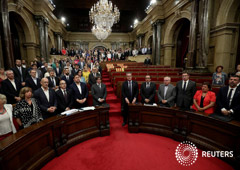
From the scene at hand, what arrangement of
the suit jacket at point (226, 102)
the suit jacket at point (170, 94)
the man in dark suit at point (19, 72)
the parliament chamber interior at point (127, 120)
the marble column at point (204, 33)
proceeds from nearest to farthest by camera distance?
the parliament chamber interior at point (127, 120), the suit jacket at point (226, 102), the suit jacket at point (170, 94), the man in dark suit at point (19, 72), the marble column at point (204, 33)

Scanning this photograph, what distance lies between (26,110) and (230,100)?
11.2ft

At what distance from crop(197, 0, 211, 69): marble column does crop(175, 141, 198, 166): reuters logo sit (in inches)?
180

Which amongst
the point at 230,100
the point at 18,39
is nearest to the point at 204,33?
the point at 230,100

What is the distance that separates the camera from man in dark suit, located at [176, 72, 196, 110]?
292cm

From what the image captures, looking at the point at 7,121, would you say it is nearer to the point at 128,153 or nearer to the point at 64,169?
the point at 64,169

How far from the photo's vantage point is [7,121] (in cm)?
196

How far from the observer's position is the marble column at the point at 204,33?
562cm

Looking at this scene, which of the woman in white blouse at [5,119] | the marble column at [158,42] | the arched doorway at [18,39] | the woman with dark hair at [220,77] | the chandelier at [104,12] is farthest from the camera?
the marble column at [158,42]

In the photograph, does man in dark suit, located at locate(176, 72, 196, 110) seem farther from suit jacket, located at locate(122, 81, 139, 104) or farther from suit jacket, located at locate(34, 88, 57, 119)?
suit jacket, located at locate(34, 88, 57, 119)

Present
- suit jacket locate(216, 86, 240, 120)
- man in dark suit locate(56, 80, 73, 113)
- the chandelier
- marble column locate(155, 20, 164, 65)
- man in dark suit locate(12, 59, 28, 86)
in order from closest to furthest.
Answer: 1. suit jacket locate(216, 86, 240, 120)
2. man in dark suit locate(56, 80, 73, 113)
3. man in dark suit locate(12, 59, 28, 86)
4. the chandelier
5. marble column locate(155, 20, 164, 65)

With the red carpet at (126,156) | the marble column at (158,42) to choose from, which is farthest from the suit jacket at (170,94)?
the marble column at (158,42)

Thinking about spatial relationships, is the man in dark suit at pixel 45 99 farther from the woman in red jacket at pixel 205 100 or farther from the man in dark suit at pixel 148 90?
the woman in red jacket at pixel 205 100

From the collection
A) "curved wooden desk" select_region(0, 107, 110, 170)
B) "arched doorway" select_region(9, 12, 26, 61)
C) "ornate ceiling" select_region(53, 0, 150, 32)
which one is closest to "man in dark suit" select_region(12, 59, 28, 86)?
"curved wooden desk" select_region(0, 107, 110, 170)

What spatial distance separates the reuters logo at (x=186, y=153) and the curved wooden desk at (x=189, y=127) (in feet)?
0.30
